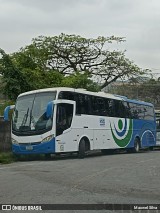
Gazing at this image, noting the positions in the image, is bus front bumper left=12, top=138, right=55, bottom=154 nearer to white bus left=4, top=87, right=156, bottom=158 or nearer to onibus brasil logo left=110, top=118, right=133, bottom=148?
white bus left=4, top=87, right=156, bottom=158

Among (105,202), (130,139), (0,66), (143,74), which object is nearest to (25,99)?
(0,66)

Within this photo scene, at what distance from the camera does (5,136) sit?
20.7 metres

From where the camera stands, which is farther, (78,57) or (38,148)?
(78,57)

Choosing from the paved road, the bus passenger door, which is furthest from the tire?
the paved road

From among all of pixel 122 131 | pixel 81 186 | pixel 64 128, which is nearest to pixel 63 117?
pixel 64 128

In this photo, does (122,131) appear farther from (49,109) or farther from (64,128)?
(49,109)

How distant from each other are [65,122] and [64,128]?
281 mm

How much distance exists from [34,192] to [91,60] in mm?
31292

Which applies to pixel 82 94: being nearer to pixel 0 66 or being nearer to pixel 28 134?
pixel 28 134

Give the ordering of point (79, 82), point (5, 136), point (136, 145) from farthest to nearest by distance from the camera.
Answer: point (79, 82)
point (136, 145)
point (5, 136)

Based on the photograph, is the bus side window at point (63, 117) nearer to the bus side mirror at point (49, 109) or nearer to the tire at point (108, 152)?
the bus side mirror at point (49, 109)

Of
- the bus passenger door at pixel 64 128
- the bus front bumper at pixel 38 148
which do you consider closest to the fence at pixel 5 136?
the bus front bumper at pixel 38 148

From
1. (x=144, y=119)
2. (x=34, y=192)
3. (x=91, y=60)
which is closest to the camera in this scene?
(x=34, y=192)

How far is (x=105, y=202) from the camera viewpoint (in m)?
7.98
